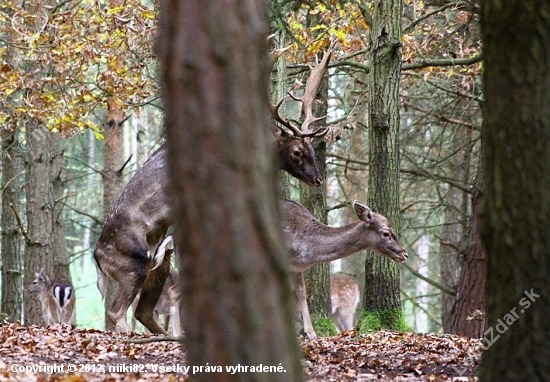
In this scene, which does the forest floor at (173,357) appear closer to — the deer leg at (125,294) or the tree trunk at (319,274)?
the deer leg at (125,294)

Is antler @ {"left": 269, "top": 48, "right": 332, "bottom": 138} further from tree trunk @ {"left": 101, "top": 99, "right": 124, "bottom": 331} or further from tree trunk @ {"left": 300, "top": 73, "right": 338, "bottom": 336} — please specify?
tree trunk @ {"left": 101, "top": 99, "right": 124, "bottom": 331}

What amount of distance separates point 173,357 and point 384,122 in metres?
3.92

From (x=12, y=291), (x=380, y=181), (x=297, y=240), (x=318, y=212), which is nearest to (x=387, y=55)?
(x=380, y=181)

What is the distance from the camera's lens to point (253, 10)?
3590 millimetres

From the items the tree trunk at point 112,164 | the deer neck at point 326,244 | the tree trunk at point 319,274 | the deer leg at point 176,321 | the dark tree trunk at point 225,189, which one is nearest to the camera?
the dark tree trunk at point 225,189

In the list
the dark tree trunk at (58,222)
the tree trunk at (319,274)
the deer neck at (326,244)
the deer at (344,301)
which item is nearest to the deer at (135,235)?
the deer neck at (326,244)

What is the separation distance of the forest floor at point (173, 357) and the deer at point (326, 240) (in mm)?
1333

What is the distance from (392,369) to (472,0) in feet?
19.3

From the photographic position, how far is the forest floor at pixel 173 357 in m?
6.49

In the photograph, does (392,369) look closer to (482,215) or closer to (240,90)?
(482,215)

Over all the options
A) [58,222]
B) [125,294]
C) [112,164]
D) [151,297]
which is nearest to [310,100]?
A: [151,297]

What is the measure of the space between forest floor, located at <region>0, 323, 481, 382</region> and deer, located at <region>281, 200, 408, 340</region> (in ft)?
4.37

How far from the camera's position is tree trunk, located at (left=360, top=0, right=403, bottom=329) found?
10.1 m

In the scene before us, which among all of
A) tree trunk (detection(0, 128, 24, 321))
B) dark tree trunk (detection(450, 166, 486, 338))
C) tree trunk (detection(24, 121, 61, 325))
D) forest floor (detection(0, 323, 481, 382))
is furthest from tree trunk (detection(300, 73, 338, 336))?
tree trunk (detection(0, 128, 24, 321))
